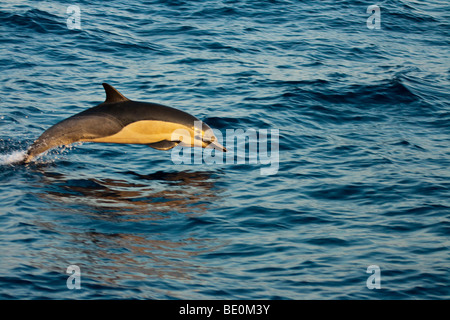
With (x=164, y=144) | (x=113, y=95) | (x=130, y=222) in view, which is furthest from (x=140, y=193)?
(x=113, y=95)

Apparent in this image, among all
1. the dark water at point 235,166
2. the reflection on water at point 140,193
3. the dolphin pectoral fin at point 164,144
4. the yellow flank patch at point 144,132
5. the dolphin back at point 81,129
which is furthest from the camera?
the dolphin pectoral fin at point 164,144

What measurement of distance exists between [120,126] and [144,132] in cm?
46

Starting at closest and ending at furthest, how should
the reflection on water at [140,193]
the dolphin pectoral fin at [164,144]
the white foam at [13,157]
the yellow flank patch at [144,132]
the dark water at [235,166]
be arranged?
the dark water at [235,166]
the reflection on water at [140,193]
the yellow flank patch at [144,132]
the dolphin pectoral fin at [164,144]
the white foam at [13,157]

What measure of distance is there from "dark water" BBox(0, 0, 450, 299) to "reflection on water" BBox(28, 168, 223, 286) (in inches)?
1.5

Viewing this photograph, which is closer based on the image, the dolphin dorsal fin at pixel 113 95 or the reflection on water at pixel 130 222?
the reflection on water at pixel 130 222

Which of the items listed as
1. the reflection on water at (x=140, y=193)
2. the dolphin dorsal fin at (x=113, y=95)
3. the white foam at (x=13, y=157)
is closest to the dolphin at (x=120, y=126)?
the dolphin dorsal fin at (x=113, y=95)

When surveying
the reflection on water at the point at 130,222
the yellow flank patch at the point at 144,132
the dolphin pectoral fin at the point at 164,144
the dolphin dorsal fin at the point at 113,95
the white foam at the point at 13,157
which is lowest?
the reflection on water at the point at 130,222

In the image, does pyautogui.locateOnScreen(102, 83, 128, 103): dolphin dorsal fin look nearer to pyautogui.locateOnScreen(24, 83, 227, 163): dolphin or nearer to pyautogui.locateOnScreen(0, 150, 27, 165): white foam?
pyautogui.locateOnScreen(24, 83, 227, 163): dolphin

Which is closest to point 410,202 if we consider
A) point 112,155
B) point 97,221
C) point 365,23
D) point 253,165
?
point 253,165

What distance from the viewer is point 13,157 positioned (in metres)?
13.0

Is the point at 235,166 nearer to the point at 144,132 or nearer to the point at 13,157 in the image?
the point at 144,132

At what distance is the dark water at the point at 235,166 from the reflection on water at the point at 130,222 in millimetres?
37

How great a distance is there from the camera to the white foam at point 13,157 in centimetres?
1280

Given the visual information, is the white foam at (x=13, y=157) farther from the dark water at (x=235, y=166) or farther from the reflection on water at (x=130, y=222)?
the reflection on water at (x=130, y=222)
